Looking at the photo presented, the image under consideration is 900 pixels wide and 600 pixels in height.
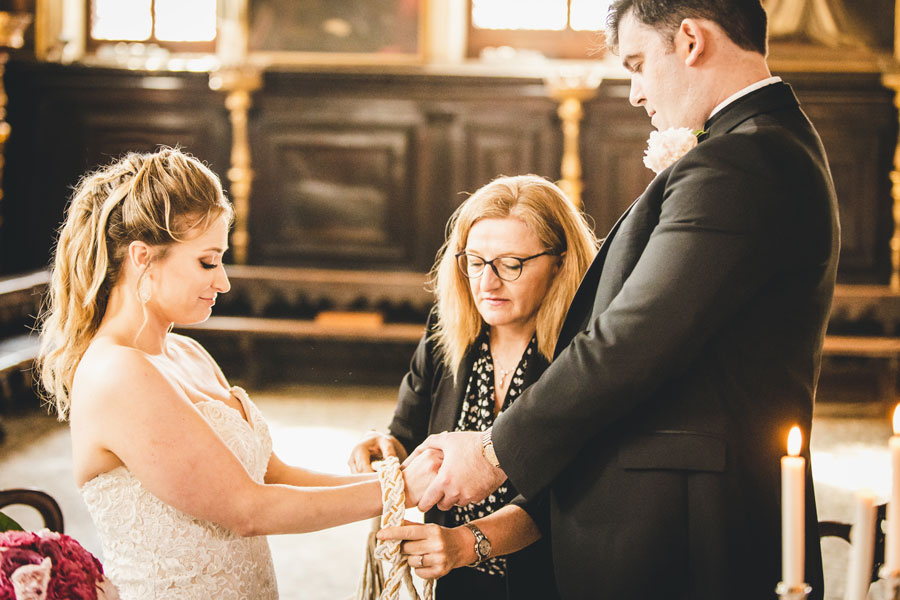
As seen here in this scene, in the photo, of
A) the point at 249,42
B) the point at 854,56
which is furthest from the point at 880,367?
the point at 249,42

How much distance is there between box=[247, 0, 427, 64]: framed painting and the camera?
673 centimetres

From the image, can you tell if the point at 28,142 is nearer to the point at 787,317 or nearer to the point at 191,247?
the point at 191,247

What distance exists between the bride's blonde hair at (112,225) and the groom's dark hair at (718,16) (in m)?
0.90

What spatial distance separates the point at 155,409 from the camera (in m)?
1.64

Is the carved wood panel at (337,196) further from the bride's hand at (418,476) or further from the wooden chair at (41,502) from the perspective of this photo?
the bride's hand at (418,476)

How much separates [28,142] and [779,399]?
6482 millimetres

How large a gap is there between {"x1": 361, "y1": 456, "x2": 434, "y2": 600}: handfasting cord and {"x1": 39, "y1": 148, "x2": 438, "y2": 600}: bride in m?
0.03

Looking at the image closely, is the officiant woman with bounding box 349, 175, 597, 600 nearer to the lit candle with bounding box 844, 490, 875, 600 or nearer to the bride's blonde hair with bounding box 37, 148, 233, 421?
the bride's blonde hair with bounding box 37, 148, 233, 421

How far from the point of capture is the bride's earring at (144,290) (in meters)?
1.77

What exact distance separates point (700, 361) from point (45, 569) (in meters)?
1.14

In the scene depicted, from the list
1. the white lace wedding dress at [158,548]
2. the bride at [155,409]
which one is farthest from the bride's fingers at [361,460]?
the white lace wedding dress at [158,548]

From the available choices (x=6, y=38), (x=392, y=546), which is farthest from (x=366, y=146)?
(x=392, y=546)

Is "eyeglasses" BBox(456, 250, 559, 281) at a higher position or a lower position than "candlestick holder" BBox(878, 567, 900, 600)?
higher

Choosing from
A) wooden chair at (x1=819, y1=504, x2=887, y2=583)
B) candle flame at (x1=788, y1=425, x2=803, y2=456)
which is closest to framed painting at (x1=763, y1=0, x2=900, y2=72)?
wooden chair at (x1=819, y1=504, x2=887, y2=583)
